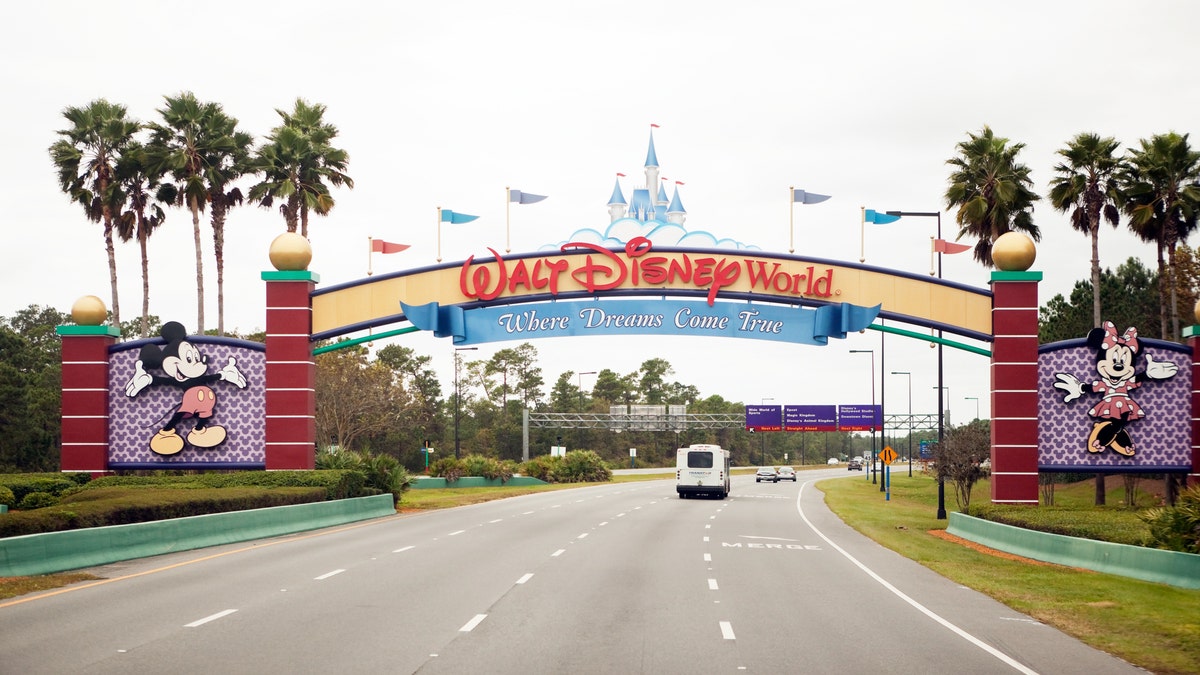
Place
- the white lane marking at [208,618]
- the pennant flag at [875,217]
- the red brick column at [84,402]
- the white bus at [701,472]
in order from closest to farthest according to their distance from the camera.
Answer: the white lane marking at [208,618], the red brick column at [84,402], the pennant flag at [875,217], the white bus at [701,472]

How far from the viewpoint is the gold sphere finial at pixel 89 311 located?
40.1 m

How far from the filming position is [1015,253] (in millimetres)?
37469

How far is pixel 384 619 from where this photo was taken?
599 inches

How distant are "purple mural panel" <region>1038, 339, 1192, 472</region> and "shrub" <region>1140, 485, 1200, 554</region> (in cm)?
1458

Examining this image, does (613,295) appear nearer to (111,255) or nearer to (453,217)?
(453,217)

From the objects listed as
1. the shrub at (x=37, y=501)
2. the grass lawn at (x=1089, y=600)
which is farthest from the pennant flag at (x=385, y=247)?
the grass lawn at (x=1089, y=600)

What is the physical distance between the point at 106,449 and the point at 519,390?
11600cm

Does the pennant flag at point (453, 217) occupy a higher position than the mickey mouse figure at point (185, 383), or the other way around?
the pennant flag at point (453, 217)

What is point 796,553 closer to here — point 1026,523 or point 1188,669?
point 1026,523

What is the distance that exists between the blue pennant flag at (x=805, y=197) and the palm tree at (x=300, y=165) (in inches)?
913

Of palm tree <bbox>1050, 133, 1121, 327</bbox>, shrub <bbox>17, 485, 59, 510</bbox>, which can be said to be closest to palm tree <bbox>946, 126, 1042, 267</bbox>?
palm tree <bbox>1050, 133, 1121, 327</bbox>

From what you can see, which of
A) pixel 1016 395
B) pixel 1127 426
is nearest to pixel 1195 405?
pixel 1127 426

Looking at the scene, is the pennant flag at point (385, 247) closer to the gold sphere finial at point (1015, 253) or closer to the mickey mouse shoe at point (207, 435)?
the mickey mouse shoe at point (207, 435)

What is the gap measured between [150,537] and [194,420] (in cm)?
1575
